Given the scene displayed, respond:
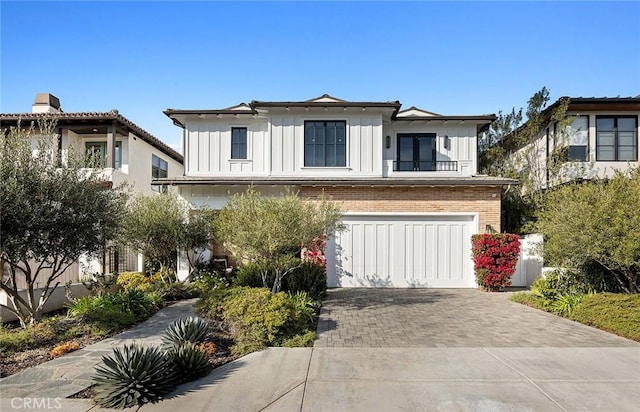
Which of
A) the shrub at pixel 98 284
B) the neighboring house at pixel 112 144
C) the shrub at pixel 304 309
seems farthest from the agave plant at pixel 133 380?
the neighboring house at pixel 112 144

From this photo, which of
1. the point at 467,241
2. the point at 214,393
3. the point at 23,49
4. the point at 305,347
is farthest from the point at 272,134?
the point at 214,393

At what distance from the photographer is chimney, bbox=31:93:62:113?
1631 centimetres

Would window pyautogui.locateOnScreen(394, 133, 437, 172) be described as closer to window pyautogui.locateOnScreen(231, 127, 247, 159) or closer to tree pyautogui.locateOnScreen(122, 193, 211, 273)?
window pyautogui.locateOnScreen(231, 127, 247, 159)

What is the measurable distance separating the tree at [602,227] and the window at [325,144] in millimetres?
7343

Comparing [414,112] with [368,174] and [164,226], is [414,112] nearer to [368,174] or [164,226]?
[368,174]

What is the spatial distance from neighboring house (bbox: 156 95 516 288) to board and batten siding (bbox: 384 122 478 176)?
42 mm

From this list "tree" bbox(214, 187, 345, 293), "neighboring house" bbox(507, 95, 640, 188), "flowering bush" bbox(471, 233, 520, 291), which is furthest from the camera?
"neighboring house" bbox(507, 95, 640, 188)

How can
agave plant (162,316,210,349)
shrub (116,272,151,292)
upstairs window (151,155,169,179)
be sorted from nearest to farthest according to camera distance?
agave plant (162,316,210,349)
shrub (116,272,151,292)
upstairs window (151,155,169,179)

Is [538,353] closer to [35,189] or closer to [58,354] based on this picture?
[58,354]

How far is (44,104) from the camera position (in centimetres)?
1648

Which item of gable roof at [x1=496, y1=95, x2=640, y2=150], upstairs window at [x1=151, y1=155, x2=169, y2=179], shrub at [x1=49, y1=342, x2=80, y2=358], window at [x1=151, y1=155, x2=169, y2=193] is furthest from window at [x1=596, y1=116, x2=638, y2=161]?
upstairs window at [x1=151, y1=155, x2=169, y2=179]

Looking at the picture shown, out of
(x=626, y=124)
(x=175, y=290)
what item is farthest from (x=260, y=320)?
(x=626, y=124)

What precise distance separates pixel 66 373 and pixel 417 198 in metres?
10.9

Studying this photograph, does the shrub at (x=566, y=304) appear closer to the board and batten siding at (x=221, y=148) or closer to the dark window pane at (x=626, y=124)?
the board and batten siding at (x=221, y=148)
